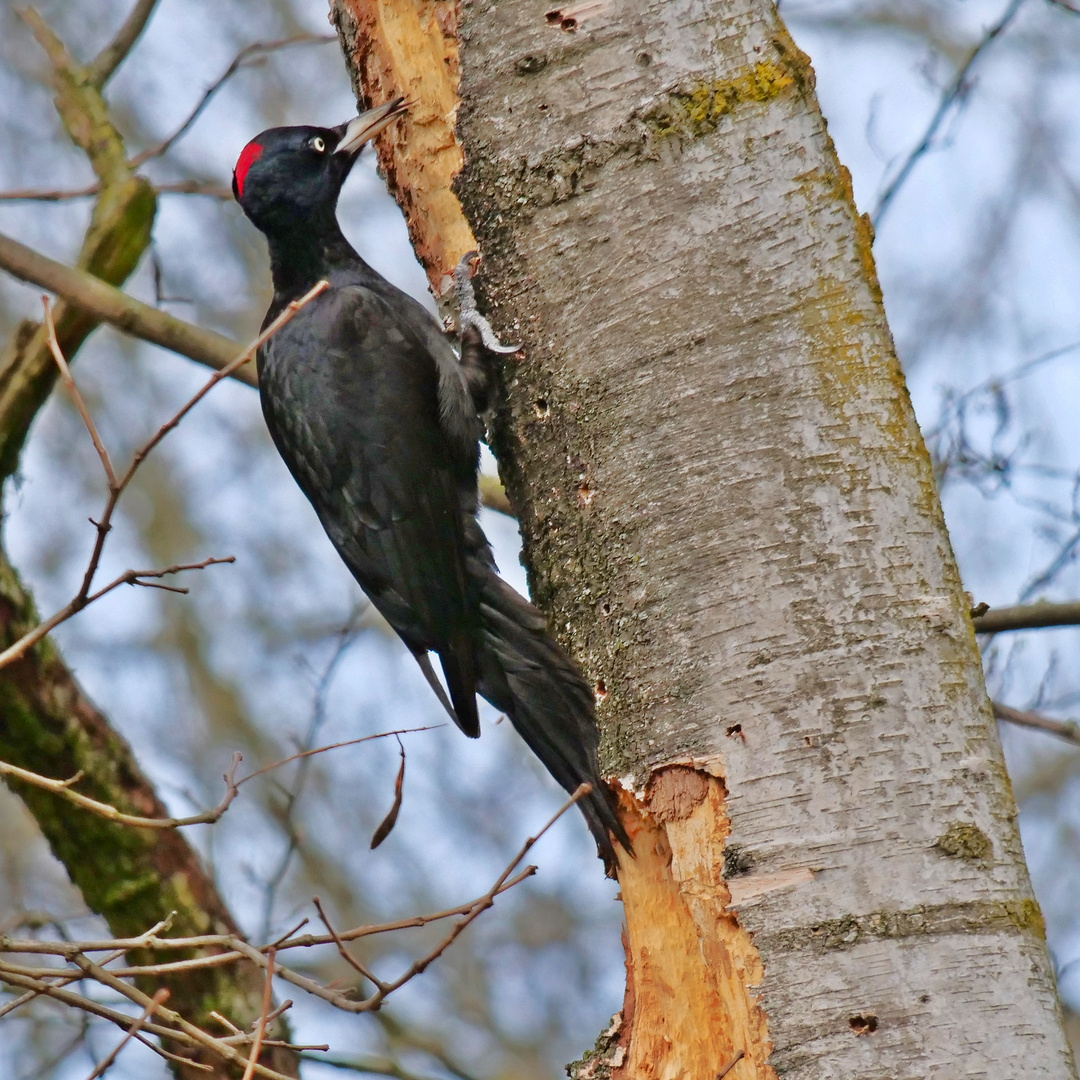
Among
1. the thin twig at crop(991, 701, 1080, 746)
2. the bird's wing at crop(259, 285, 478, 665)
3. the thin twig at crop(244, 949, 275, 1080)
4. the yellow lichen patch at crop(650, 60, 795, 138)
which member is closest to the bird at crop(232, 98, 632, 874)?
the bird's wing at crop(259, 285, 478, 665)

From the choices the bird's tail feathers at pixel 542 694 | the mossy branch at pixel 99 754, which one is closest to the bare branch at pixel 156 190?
the mossy branch at pixel 99 754

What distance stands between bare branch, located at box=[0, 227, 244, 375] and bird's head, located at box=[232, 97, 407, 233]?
1.89 ft

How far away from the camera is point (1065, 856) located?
26.6 feet

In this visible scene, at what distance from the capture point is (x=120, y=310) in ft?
10.1

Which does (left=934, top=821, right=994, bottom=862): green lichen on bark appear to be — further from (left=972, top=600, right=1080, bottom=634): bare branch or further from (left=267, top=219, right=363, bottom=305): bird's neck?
(left=267, top=219, right=363, bottom=305): bird's neck

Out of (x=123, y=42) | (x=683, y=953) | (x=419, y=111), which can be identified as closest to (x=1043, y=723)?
(x=683, y=953)

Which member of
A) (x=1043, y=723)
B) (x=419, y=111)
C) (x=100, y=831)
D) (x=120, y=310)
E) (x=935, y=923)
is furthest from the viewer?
(x=100, y=831)

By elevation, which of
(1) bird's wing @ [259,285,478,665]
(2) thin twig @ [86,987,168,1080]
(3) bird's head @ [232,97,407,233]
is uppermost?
(3) bird's head @ [232,97,407,233]

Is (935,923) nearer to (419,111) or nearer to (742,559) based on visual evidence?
(742,559)

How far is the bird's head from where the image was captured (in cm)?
354

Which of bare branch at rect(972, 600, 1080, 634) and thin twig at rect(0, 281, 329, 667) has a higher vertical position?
bare branch at rect(972, 600, 1080, 634)

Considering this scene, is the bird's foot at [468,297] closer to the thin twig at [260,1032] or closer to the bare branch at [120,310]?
the bare branch at [120,310]

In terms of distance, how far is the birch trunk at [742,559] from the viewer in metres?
1.55

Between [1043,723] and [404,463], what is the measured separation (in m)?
1.68
